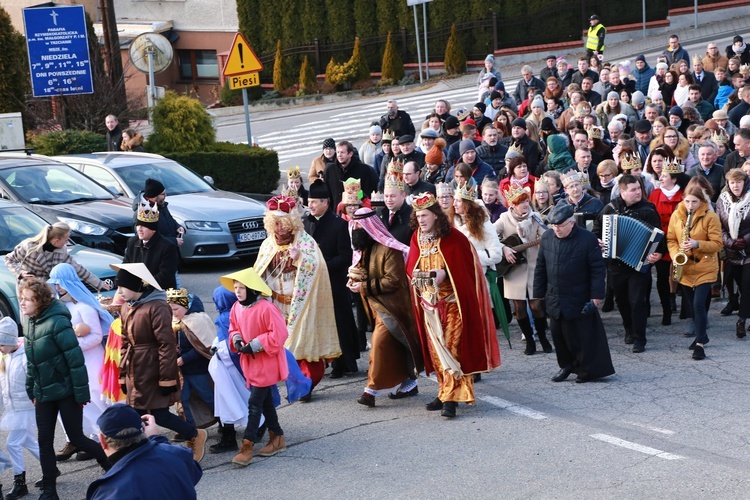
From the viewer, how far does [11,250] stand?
12.9 meters

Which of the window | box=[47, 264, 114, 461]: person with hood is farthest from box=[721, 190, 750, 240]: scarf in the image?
the window

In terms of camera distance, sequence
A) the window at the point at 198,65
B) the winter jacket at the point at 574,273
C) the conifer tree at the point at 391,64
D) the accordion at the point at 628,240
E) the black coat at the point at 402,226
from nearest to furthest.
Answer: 1. the winter jacket at the point at 574,273
2. the black coat at the point at 402,226
3. the accordion at the point at 628,240
4. the conifer tree at the point at 391,64
5. the window at the point at 198,65

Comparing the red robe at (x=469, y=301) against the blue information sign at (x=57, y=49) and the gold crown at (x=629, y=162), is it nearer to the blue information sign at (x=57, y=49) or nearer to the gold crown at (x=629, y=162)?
the gold crown at (x=629, y=162)

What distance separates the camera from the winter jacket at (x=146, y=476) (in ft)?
17.0

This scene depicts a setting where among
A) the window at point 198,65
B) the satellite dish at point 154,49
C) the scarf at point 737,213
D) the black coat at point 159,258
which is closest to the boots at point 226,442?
the black coat at point 159,258

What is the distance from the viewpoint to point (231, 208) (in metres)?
16.8

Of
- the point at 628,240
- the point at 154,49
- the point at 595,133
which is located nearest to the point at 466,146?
the point at 595,133

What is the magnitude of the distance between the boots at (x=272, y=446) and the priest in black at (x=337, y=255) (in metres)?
2.15

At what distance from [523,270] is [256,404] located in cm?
412

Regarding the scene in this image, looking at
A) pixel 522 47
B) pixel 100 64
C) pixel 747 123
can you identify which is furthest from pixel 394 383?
pixel 522 47

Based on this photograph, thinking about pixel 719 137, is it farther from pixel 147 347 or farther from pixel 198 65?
pixel 198 65

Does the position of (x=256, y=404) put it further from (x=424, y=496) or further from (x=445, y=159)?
(x=445, y=159)

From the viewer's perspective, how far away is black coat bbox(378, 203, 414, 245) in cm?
1041

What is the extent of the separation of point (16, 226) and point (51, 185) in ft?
8.84
